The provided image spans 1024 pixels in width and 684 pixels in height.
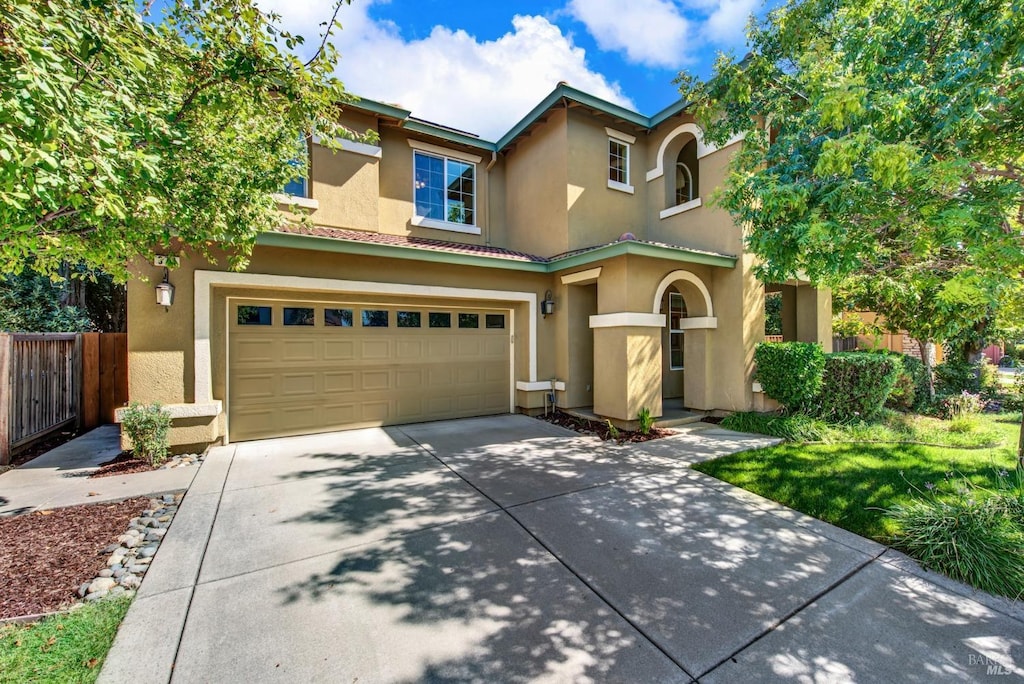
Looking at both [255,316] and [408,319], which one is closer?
[255,316]

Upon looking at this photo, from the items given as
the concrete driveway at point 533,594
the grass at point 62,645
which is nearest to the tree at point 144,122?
the grass at point 62,645

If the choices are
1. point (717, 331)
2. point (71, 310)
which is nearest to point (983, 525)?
point (717, 331)

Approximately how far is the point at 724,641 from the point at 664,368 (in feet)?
27.2

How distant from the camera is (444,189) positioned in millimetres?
10562

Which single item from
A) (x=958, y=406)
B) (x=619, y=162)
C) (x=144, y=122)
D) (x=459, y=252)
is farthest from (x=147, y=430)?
(x=958, y=406)

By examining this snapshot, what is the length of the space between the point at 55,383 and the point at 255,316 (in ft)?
12.9

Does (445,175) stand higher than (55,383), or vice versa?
(445,175)

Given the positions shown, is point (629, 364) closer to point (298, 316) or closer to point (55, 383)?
point (298, 316)

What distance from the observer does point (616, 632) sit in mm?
2691

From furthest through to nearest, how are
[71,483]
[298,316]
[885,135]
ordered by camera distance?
[298,316] → [71,483] → [885,135]

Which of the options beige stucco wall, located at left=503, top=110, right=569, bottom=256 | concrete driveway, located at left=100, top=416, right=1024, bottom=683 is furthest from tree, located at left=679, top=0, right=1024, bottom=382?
beige stucco wall, located at left=503, top=110, right=569, bottom=256

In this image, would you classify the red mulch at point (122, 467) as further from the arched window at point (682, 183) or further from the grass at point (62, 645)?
the arched window at point (682, 183)

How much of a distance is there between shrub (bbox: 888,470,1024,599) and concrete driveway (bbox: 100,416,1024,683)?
23cm

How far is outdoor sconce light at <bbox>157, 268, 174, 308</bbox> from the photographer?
604cm
